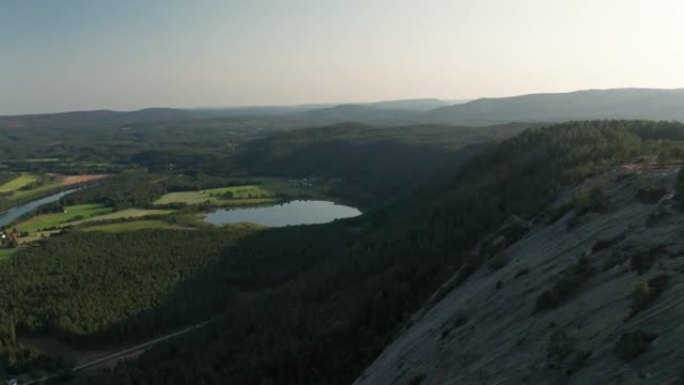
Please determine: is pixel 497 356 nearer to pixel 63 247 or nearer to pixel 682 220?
pixel 682 220

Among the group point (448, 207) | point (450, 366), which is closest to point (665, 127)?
point (448, 207)

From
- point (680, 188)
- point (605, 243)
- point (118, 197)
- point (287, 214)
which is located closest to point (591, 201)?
point (680, 188)

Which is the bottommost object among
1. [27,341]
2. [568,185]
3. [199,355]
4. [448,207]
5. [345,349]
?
[27,341]

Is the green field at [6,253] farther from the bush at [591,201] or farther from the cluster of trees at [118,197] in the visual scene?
the bush at [591,201]

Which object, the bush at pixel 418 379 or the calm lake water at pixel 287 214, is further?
the calm lake water at pixel 287 214

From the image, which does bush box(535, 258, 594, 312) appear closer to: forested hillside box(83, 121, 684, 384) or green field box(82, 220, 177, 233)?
forested hillside box(83, 121, 684, 384)

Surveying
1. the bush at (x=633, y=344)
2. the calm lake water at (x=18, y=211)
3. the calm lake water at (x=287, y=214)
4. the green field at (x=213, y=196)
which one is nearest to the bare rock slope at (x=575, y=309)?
the bush at (x=633, y=344)
